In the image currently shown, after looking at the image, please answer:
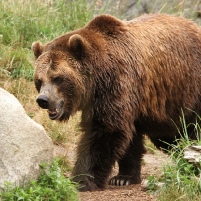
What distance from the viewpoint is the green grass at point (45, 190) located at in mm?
5223

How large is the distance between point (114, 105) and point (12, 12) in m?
4.63

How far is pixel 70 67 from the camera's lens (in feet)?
22.3

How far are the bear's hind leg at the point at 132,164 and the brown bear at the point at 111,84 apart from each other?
22 millimetres

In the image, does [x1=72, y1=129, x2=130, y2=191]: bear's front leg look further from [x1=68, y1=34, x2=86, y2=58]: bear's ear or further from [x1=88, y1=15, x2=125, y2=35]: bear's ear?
[x1=88, y1=15, x2=125, y2=35]: bear's ear

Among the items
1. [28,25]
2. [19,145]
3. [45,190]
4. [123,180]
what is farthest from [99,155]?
[28,25]

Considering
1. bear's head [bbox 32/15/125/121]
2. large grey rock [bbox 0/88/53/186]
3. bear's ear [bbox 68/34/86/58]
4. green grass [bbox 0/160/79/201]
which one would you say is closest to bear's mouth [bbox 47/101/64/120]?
bear's head [bbox 32/15/125/121]

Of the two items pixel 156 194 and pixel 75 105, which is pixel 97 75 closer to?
pixel 75 105

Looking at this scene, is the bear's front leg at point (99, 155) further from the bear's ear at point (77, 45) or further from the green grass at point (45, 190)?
the green grass at point (45, 190)

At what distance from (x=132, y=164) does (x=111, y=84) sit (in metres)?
1.30

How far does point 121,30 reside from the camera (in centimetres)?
716

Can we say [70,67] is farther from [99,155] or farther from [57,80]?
[99,155]

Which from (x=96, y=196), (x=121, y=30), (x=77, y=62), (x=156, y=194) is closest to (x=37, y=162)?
(x=96, y=196)

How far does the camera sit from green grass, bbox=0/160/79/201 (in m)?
5.22

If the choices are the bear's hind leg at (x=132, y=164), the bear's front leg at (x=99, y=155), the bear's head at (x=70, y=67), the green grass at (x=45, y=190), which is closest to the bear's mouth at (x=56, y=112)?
the bear's head at (x=70, y=67)
